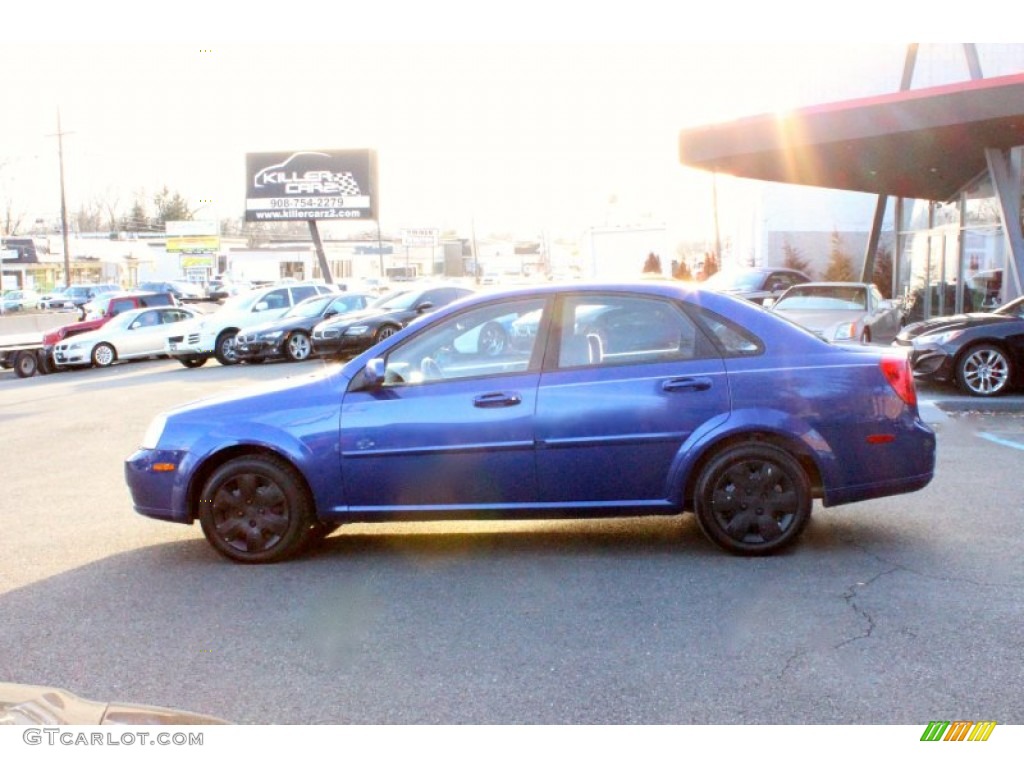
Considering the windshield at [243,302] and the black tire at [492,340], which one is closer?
the black tire at [492,340]

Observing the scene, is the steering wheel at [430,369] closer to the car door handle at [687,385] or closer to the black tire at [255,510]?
the black tire at [255,510]

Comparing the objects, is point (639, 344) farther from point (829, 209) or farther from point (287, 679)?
point (829, 209)

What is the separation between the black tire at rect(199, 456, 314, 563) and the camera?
611cm

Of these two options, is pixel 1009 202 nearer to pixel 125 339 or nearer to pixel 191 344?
pixel 191 344

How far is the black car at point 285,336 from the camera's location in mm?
22906

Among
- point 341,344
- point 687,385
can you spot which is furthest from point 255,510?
point 341,344

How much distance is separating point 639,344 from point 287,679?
2829mm

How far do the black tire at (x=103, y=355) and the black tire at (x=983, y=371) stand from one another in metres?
19.6

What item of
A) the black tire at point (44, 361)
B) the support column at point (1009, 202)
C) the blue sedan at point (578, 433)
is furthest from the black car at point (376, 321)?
the blue sedan at point (578, 433)

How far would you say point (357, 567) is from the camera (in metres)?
6.12

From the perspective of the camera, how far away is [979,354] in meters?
13.2

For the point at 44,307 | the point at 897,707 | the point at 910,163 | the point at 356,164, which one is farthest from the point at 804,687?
the point at 44,307

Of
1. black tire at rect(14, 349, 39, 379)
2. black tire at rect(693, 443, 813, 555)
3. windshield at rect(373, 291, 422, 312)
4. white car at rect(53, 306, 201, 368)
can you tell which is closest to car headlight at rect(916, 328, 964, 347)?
black tire at rect(693, 443, 813, 555)

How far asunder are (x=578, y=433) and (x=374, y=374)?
122 centimetres
